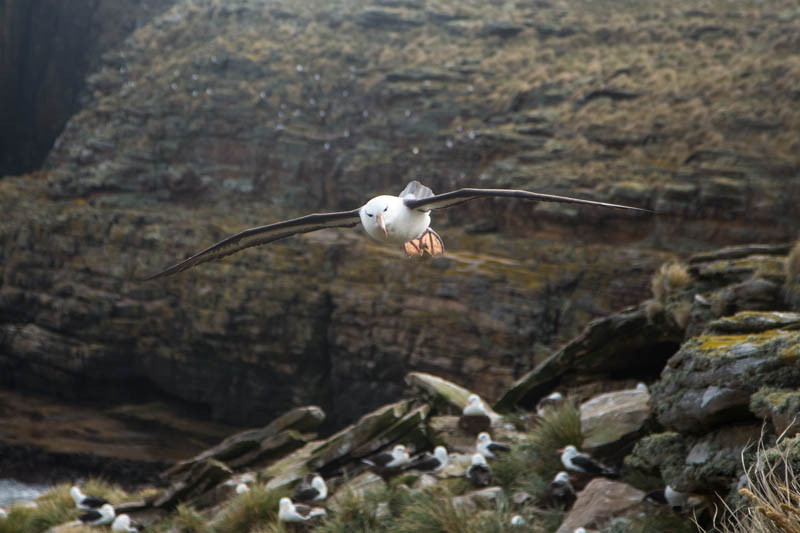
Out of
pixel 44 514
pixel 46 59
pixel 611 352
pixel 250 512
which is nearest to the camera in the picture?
pixel 250 512

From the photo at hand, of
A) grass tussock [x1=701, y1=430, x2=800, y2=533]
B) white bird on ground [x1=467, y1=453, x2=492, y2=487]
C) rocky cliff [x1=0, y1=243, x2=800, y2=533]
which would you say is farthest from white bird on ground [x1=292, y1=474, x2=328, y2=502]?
grass tussock [x1=701, y1=430, x2=800, y2=533]

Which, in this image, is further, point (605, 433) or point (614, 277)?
point (614, 277)

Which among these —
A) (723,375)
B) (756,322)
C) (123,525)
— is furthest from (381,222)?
(123,525)

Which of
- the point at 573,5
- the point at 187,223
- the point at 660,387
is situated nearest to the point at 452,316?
the point at 187,223

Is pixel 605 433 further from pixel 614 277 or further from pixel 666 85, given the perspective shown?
pixel 666 85

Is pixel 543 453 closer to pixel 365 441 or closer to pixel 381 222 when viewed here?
pixel 365 441

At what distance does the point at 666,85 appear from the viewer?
27422 millimetres

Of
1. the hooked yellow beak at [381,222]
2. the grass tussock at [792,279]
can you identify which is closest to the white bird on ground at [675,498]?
the grass tussock at [792,279]

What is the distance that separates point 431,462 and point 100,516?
17.5 ft

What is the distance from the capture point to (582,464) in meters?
9.04

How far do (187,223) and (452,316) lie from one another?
1084 cm

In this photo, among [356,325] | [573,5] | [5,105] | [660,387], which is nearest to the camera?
[660,387]

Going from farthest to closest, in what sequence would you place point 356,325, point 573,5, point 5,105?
point 5,105 < point 573,5 < point 356,325

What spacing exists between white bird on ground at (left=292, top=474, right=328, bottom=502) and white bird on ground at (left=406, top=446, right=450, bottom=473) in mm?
1198
